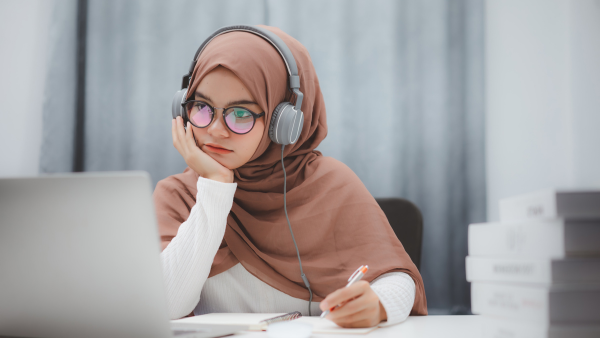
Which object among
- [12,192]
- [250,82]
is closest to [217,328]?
[12,192]

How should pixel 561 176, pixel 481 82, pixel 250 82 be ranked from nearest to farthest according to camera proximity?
pixel 250 82 < pixel 561 176 < pixel 481 82

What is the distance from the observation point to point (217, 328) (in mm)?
625

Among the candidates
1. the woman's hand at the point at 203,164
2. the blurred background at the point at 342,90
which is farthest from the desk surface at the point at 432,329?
the blurred background at the point at 342,90

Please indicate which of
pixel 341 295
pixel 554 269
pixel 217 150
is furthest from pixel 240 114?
pixel 554 269

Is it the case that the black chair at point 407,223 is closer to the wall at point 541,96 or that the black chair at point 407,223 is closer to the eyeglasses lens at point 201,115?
the wall at point 541,96

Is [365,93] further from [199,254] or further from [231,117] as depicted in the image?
[199,254]

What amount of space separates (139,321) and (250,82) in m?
0.66

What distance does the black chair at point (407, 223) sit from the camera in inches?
55.6

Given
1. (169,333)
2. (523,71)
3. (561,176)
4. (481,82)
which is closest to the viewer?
(169,333)

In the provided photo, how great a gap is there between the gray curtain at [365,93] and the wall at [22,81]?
0.18 ft

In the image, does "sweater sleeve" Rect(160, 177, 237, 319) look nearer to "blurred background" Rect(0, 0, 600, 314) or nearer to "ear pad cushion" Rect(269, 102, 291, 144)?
"ear pad cushion" Rect(269, 102, 291, 144)

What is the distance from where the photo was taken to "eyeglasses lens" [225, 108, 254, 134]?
3.27ft

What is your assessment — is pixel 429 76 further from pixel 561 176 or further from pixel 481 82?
pixel 561 176

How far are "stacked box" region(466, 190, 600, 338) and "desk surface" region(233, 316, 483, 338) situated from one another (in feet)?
0.40
